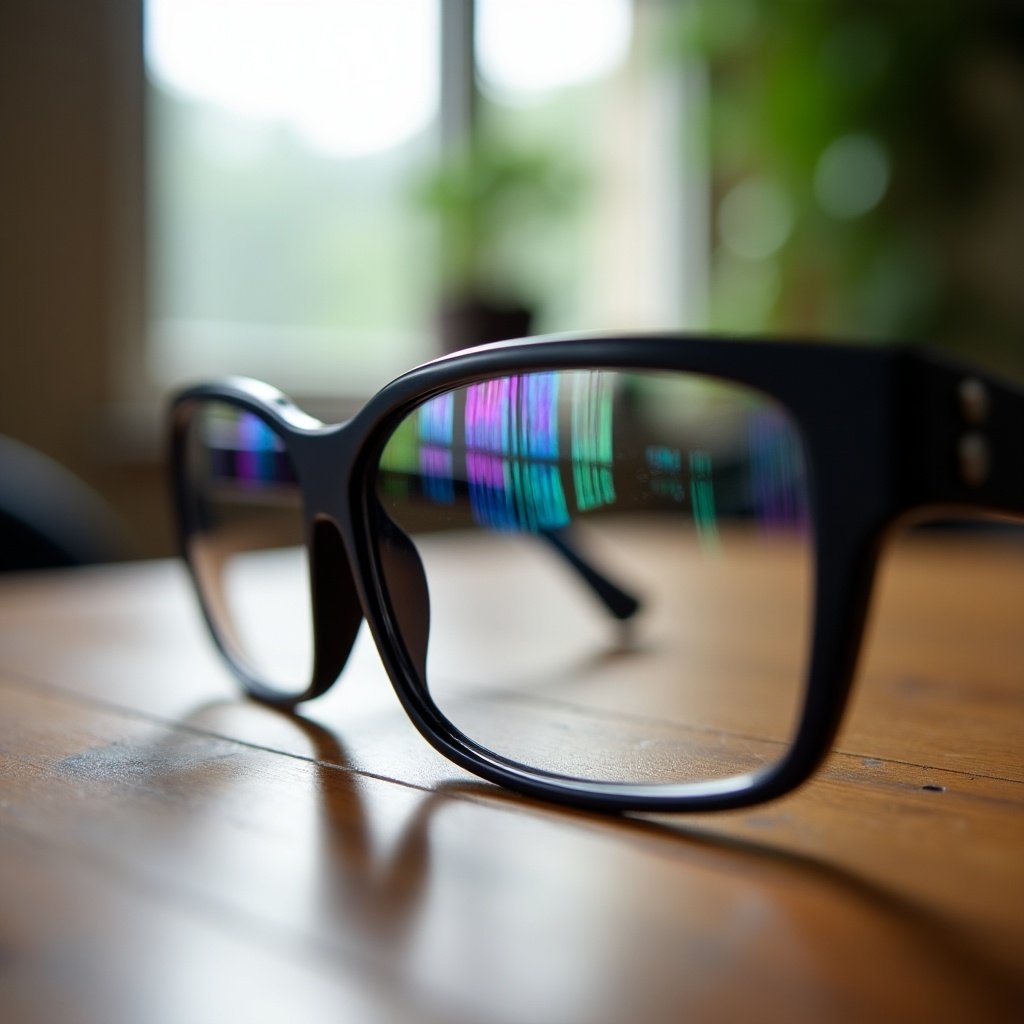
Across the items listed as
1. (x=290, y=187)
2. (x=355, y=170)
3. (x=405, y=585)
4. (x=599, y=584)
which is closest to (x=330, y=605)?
(x=405, y=585)

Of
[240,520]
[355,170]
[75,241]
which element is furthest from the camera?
[355,170]

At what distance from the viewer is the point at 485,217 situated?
2092 millimetres

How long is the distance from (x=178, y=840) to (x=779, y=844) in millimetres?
140

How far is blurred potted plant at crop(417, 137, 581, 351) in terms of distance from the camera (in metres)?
2.00

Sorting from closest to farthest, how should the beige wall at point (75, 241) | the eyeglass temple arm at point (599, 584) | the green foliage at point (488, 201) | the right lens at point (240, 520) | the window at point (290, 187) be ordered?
Result: the right lens at point (240, 520)
the eyeglass temple arm at point (599, 584)
the beige wall at point (75, 241)
the window at point (290, 187)
the green foliage at point (488, 201)

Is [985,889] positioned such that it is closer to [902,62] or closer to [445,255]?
[445,255]

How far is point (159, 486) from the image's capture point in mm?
1884

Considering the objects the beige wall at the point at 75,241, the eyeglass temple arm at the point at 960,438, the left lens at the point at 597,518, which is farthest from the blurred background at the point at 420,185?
the eyeglass temple arm at the point at 960,438

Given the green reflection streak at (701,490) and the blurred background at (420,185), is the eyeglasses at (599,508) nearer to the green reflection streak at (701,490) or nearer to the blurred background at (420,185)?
the green reflection streak at (701,490)

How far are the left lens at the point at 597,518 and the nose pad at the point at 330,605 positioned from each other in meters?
0.03

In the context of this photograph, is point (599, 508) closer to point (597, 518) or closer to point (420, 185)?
point (597, 518)

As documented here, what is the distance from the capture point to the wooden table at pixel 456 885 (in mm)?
186

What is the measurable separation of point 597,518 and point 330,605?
10cm

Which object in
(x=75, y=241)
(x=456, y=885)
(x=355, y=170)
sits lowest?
(x=456, y=885)
